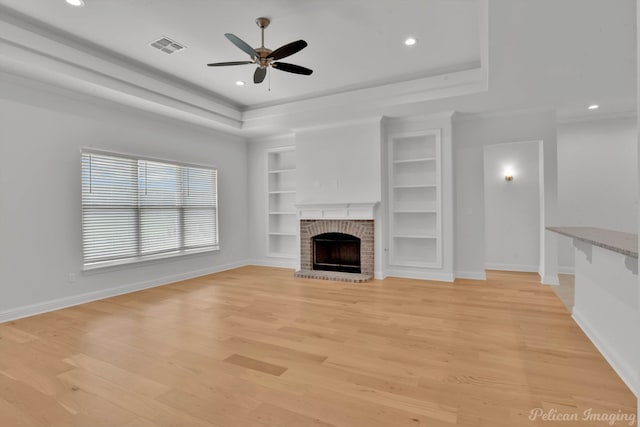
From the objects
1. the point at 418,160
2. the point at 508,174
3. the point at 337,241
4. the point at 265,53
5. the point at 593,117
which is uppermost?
the point at 265,53

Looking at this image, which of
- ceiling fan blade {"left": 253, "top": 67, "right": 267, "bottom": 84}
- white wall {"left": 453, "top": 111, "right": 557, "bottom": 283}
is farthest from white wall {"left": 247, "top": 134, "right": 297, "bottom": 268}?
white wall {"left": 453, "top": 111, "right": 557, "bottom": 283}

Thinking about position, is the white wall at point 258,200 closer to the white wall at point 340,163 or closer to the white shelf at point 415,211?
the white wall at point 340,163

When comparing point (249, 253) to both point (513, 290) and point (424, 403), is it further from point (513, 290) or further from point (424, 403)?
point (424, 403)

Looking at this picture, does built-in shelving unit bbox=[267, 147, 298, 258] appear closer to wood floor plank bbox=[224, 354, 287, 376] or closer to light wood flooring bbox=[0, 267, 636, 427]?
light wood flooring bbox=[0, 267, 636, 427]

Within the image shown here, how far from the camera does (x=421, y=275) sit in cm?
546

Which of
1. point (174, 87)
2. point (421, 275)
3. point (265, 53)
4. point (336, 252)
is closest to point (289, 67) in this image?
point (265, 53)

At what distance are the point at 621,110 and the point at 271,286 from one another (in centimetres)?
616

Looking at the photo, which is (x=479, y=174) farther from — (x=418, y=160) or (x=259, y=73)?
(x=259, y=73)

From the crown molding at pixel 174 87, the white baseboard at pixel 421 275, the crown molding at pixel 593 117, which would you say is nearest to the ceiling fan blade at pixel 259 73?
the crown molding at pixel 174 87

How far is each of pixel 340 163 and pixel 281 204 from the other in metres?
1.87

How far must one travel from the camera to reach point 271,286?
5082 mm

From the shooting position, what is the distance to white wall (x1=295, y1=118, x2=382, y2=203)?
18.2ft

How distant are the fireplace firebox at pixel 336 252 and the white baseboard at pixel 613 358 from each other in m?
3.33

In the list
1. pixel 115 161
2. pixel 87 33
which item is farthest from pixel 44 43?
pixel 115 161
